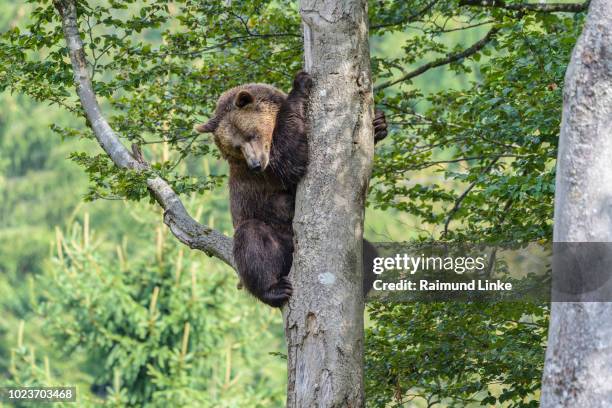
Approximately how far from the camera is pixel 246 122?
5.61 m

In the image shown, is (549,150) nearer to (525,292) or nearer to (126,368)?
(525,292)

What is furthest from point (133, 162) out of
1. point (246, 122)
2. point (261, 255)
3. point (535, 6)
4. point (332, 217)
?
point (535, 6)

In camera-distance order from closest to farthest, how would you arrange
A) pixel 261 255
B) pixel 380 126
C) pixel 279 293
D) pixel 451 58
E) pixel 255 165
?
pixel 279 293
pixel 380 126
pixel 255 165
pixel 261 255
pixel 451 58

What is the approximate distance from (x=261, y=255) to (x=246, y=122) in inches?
35.5

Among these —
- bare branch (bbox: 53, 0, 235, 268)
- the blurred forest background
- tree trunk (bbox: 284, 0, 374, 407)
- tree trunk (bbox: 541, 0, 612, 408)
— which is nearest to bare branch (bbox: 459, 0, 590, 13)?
the blurred forest background

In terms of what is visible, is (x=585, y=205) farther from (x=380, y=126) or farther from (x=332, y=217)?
(x=380, y=126)

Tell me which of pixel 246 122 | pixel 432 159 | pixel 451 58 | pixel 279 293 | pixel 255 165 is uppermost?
pixel 451 58

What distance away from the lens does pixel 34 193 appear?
30609 mm

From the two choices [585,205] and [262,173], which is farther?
[262,173]

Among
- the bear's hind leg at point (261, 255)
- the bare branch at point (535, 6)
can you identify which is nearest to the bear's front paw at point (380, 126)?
the bear's hind leg at point (261, 255)

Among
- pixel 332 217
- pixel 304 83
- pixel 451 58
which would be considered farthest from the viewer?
pixel 451 58

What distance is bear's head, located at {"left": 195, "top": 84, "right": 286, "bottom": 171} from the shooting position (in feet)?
17.9

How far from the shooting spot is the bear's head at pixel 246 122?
5.47 m

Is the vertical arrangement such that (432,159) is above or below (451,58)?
below
